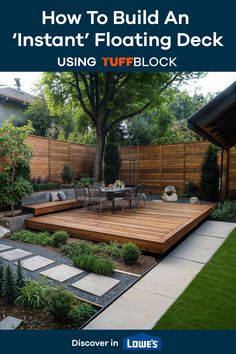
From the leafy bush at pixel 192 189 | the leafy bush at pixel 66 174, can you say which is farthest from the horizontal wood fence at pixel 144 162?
the leafy bush at pixel 192 189

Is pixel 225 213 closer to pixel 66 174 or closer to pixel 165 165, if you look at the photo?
pixel 165 165

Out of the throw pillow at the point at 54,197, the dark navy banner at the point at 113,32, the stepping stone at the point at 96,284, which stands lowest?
the stepping stone at the point at 96,284

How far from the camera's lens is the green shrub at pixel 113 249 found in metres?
4.39

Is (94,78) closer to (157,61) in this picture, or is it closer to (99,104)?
(99,104)

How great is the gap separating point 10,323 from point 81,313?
0.69m

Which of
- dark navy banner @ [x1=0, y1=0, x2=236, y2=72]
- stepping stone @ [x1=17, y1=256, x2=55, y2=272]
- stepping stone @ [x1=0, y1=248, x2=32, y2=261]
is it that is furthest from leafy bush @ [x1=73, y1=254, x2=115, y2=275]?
dark navy banner @ [x1=0, y1=0, x2=236, y2=72]

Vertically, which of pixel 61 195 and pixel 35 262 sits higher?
pixel 61 195

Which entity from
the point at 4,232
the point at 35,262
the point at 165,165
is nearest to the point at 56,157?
the point at 4,232

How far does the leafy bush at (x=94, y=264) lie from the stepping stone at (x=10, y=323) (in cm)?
138

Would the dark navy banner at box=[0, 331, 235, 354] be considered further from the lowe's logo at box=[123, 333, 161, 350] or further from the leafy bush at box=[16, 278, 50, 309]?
the leafy bush at box=[16, 278, 50, 309]

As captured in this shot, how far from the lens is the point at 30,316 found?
2600 mm

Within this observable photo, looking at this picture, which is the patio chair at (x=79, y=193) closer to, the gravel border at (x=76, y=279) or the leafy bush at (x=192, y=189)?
the gravel border at (x=76, y=279)

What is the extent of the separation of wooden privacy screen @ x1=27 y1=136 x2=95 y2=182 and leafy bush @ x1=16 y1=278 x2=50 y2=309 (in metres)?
6.29

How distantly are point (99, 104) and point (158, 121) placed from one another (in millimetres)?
5617
